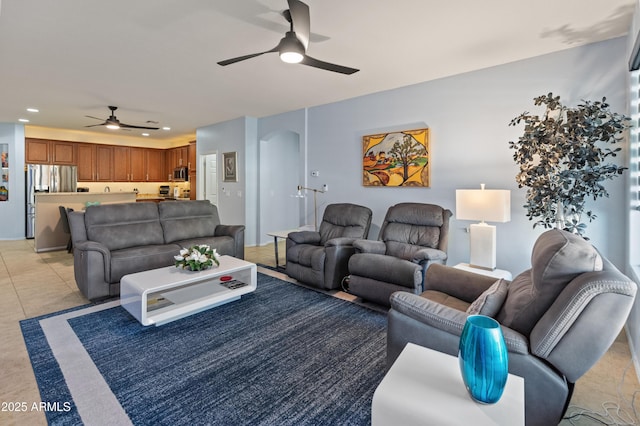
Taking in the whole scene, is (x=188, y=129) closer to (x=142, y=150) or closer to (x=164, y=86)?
(x=142, y=150)

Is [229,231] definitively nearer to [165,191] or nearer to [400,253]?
[400,253]

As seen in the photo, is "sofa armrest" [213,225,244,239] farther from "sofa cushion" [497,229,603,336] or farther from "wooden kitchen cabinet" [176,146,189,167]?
"wooden kitchen cabinet" [176,146,189,167]

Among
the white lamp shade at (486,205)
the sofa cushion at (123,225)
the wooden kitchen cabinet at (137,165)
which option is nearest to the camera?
the white lamp shade at (486,205)

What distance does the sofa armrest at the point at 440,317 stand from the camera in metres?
1.40

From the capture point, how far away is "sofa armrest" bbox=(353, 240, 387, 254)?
11.5 feet

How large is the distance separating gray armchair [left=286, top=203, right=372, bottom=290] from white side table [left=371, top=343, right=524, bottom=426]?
2392mm

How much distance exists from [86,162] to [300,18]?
8.38 m

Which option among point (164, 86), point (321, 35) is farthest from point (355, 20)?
point (164, 86)

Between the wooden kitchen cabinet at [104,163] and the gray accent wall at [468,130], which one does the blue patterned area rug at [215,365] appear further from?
the wooden kitchen cabinet at [104,163]

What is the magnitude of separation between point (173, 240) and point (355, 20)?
3.46 metres

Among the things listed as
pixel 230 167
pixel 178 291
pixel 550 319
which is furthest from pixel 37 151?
pixel 550 319

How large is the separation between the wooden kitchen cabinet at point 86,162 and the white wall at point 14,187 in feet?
3.92

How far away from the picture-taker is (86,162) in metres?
8.34

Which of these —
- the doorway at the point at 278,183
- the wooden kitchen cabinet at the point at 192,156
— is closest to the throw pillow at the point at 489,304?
the doorway at the point at 278,183
